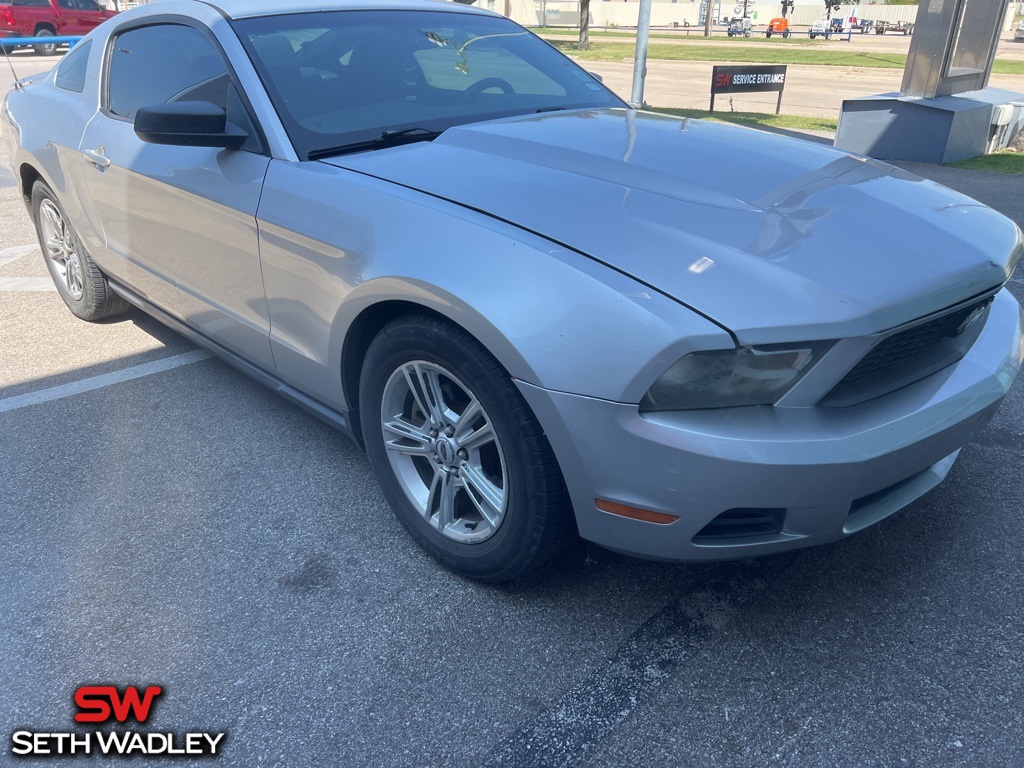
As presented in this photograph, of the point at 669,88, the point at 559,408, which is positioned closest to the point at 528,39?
the point at 559,408

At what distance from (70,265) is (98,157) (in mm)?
1199

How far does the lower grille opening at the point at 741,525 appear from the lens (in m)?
1.95

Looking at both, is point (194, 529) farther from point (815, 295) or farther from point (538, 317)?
point (815, 295)

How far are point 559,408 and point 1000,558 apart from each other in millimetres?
1617

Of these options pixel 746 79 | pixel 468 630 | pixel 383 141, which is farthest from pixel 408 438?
pixel 746 79

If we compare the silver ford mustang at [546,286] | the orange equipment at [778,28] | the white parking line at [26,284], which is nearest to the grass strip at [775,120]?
the white parking line at [26,284]

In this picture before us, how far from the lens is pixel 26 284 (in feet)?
17.7

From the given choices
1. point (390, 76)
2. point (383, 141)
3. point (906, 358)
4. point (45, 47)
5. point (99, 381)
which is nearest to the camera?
point (906, 358)

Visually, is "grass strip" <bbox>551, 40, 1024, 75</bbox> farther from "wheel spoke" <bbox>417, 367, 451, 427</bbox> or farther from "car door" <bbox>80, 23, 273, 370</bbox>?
"wheel spoke" <bbox>417, 367, 451, 427</bbox>

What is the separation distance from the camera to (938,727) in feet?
6.41

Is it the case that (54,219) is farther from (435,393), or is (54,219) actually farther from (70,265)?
(435,393)

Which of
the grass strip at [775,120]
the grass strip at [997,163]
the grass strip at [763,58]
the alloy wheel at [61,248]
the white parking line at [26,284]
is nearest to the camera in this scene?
the alloy wheel at [61,248]

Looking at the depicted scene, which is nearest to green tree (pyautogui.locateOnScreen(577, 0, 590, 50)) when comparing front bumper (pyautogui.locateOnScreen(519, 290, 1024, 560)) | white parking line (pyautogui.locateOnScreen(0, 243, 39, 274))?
white parking line (pyautogui.locateOnScreen(0, 243, 39, 274))

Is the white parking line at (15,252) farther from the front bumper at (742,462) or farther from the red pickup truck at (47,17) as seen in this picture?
the red pickup truck at (47,17)
